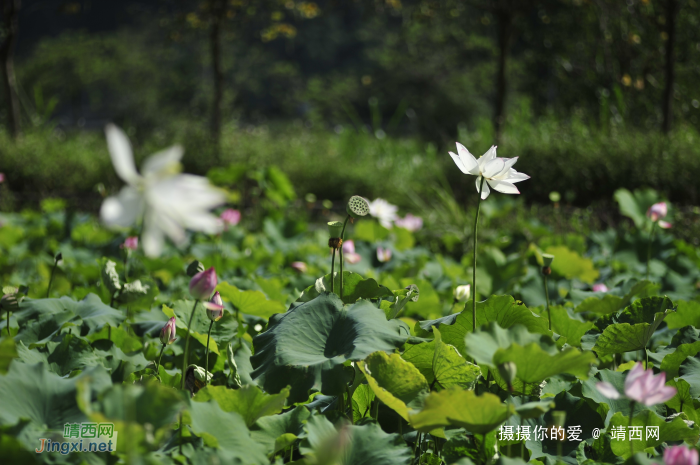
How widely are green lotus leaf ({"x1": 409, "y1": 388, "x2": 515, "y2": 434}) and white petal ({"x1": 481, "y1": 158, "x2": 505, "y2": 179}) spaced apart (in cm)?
37

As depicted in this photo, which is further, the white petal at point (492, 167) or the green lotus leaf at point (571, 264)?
the green lotus leaf at point (571, 264)

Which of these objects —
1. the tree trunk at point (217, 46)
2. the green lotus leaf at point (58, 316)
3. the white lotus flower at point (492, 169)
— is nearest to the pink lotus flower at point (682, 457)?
the white lotus flower at point (492, 169)

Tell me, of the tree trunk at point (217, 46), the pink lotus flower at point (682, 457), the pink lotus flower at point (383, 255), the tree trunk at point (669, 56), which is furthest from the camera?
the tree trunk at point (217, 46)

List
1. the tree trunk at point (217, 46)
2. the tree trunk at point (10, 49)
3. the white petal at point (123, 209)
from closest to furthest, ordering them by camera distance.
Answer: the white petal at point (123, 209) < the tree trunk at point (217, 46) < the tree trunk at point (10, 49)

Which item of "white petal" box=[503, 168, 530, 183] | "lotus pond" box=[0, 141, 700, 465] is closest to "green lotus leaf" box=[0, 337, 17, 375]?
"lotus pond" box=[0, 141, 700, 465]

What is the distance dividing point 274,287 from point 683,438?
973mm

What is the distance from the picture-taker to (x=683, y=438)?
2.74 ft

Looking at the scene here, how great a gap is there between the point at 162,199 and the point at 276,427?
49cm

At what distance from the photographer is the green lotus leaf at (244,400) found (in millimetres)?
757

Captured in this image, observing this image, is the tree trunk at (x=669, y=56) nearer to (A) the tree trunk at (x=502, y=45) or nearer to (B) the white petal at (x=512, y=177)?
(A) the tree trunk at (x=502, y=45)

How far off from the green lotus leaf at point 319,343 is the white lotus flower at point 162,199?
42cm

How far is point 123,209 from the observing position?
42cm

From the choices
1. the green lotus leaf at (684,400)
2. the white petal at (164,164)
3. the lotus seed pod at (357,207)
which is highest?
the white petal at (164,164)

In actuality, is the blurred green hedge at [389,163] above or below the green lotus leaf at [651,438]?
below
